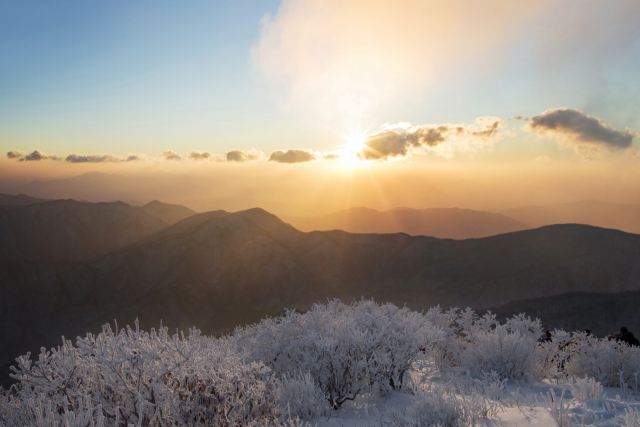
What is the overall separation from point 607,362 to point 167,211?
132 m

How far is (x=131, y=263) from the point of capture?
7344 cm

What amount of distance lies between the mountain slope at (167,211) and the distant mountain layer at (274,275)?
143 ft

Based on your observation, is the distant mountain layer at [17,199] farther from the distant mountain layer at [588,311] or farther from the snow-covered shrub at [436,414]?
the snow-covered shrub at [436,414]

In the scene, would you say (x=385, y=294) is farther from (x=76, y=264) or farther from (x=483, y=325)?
(x=76, y=264)

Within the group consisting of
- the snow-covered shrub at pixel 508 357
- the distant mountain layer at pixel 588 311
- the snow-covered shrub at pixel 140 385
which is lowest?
the distant mountain layer at pixel 588 311

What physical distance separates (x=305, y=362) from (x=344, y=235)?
2761 inches

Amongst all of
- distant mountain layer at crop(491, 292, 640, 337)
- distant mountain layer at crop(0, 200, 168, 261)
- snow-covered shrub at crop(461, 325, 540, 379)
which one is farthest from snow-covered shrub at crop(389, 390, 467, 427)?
distant mountain layer at crop(0, 200, 168, 261)

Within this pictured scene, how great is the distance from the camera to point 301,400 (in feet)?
21.2

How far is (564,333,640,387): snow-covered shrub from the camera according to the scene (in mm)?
8008

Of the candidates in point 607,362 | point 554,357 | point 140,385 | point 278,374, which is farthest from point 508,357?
point 140,385

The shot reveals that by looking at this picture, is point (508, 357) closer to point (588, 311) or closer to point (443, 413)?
point (443, 413)

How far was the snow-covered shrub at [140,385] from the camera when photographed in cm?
428

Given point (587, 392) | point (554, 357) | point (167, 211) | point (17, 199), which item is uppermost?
point (587, 392)

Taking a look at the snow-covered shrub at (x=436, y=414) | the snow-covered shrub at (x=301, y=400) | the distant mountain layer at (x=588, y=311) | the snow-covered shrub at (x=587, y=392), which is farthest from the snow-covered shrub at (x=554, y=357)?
the distant mountain layer at (x=588, y=311)
